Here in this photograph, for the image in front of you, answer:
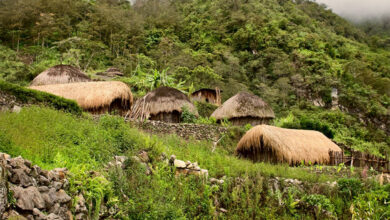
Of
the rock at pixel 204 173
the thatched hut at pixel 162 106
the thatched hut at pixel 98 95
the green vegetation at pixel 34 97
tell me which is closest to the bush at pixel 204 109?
the thatched hut at pixel 162 106

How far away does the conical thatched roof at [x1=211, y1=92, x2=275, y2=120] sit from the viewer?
18.9m

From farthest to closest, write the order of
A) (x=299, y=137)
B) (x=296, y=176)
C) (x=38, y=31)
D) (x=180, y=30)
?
(x=180, y=30), (x=38, y=31), (x=299, y=137), (x=296, y=176)

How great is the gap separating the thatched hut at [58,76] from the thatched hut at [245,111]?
30.5 ft

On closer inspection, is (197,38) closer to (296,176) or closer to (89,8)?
(89,8)

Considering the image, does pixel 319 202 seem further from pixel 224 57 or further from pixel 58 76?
pixel 224 57

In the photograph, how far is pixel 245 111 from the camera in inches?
746

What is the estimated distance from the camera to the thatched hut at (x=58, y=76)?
19.0m

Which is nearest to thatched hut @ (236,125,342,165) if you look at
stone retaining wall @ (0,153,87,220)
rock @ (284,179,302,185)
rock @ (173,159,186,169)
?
rock @ (284,179,302,185)

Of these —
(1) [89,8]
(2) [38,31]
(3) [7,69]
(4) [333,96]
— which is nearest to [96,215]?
(3) [7,69]

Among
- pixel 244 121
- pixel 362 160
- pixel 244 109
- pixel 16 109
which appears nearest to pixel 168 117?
pixel 244 109

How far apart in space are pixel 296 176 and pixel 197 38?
3873 centimetres

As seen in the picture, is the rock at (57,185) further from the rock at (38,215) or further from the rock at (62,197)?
the rock at (38,215)

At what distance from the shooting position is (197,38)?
44875mm

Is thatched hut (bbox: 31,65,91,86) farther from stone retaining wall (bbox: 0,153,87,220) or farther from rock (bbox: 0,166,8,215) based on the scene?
rock (bbox: 0,166,8,215)
